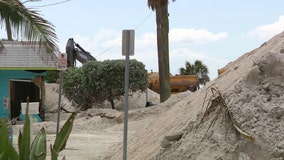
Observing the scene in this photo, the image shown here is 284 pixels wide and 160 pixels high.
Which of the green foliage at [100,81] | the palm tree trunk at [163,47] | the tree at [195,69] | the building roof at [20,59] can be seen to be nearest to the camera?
the building roof at [20,59]

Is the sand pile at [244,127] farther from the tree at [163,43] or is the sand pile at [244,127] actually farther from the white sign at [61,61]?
the tree at [163,43]

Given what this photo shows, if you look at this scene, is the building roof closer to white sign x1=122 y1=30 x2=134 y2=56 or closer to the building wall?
the building wall

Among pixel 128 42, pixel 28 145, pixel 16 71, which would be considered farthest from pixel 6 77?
pixel 28 145

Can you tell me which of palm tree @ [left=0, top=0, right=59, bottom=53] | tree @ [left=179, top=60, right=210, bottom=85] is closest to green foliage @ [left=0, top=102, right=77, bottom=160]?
palm tree @ [left=0, top=0, right=59, bottom=53]

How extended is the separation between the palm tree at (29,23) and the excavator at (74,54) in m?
19.1

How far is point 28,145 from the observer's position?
450cm

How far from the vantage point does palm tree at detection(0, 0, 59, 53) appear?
9.95 m

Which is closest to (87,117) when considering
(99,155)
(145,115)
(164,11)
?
(145,115)

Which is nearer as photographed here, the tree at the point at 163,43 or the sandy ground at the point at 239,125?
the sandy ground at the point at 239,125

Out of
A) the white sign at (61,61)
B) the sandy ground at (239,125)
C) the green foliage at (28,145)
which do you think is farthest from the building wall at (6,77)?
the green foliage at (28,145)

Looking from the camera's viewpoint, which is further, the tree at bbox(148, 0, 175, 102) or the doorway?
the tree at bbox(148, 0, 175, 102)

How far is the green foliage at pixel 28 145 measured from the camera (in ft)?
13.8

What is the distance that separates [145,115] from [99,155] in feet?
37.7

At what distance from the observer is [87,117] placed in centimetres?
2225
